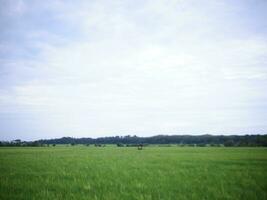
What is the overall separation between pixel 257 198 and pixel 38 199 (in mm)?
8229

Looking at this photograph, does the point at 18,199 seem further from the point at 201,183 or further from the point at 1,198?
the point at 201,183

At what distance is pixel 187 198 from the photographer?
11.2 meters

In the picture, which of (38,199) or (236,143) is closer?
(38,199)

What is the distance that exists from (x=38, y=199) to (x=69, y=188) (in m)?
2.62

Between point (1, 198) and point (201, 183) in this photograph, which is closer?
point (1, 198)

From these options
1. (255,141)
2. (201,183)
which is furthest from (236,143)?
(201,183)

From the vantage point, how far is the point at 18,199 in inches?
440

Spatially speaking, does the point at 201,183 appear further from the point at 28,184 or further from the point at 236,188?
the point at 28,184

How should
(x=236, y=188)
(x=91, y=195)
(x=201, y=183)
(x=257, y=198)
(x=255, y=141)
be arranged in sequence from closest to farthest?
(x=257, y=198)
(x=91, y=195)
(x=236, y=188)
(x=201, y=183)
(x=255, y=141)

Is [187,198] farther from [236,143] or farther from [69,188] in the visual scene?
[236,143]

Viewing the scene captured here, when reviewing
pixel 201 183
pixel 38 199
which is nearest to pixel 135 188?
pixel 201 183

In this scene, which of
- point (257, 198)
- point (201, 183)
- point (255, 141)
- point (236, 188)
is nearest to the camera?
point (257, 198)

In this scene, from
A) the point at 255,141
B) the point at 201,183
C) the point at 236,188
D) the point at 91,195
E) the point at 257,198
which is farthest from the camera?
the point at 255,141

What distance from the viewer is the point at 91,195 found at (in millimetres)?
11945
